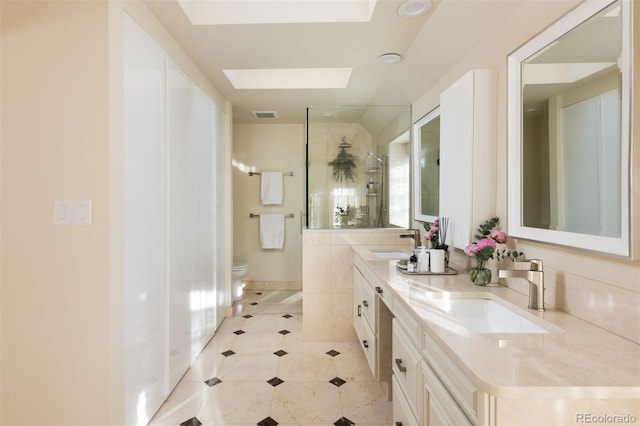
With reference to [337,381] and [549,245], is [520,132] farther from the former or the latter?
[337,381]

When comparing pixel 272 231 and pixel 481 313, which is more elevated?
pixel 272 231

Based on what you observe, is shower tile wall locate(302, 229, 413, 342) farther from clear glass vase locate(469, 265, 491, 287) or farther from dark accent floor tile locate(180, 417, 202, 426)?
clear glass vase locate(469, 265, 491, 287)

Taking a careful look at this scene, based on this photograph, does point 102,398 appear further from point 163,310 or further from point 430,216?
point 430,216

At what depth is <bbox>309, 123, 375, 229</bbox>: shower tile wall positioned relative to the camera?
3283mm

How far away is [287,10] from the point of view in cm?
193

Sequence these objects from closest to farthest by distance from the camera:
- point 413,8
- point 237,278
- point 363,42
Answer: point 413,8
point 363,42
point 237,278

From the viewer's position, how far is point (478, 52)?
1.92 meters

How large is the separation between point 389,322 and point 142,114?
187 centimetres

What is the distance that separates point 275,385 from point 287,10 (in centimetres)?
241

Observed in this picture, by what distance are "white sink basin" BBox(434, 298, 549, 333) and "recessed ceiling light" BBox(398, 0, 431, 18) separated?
4.86ft

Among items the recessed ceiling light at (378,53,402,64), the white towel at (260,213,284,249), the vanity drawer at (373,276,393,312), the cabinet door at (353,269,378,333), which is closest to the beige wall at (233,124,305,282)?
the white towel at (260,213,284,249)

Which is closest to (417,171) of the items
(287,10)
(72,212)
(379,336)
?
(379,336)

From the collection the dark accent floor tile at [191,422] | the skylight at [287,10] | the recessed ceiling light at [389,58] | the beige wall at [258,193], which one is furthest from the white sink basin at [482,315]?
the beige wall at [258,193]

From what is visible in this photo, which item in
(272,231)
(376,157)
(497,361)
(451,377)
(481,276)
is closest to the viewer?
(497,361)
